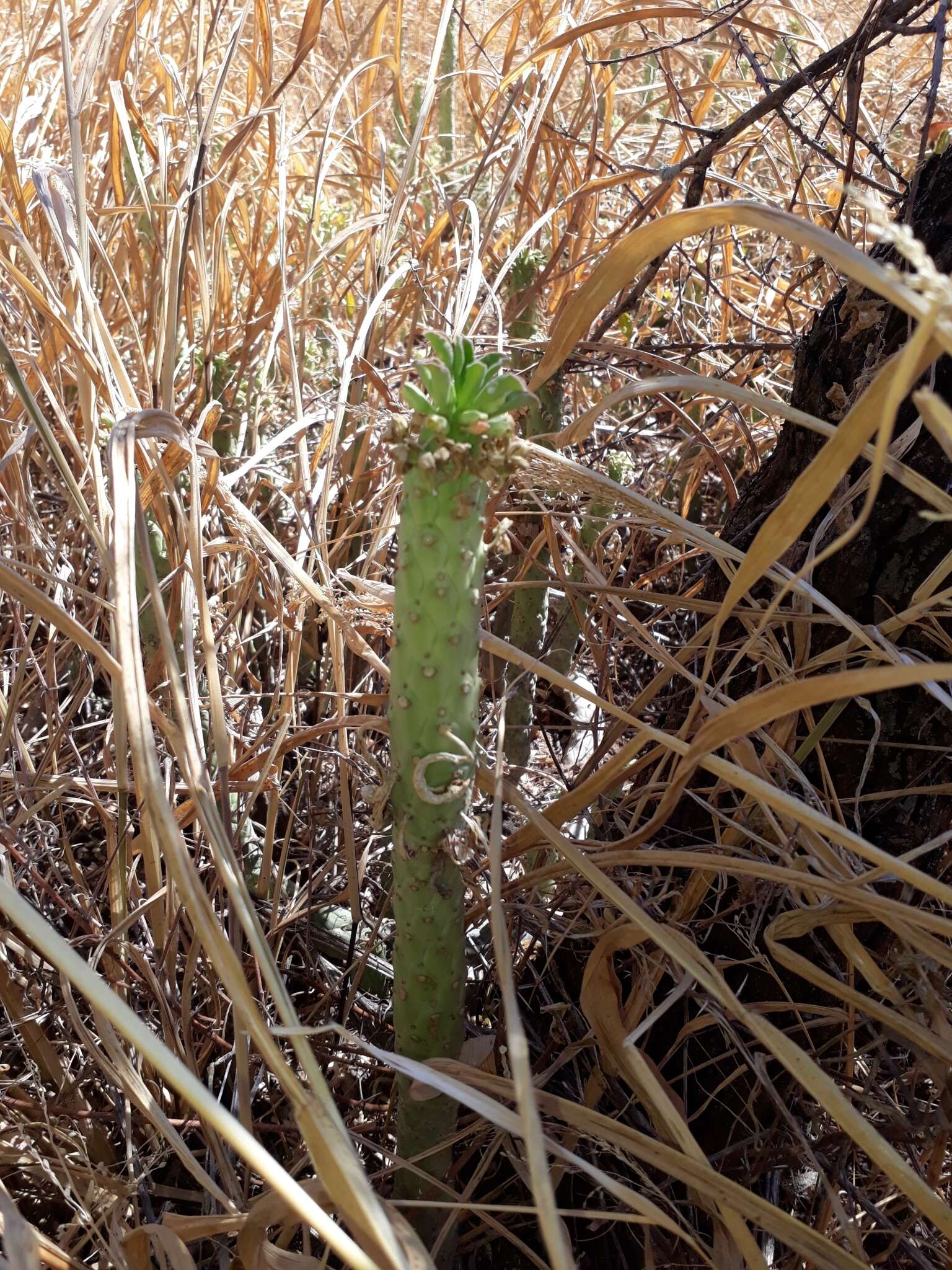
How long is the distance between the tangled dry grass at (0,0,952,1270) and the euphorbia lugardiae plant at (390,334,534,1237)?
38 mm

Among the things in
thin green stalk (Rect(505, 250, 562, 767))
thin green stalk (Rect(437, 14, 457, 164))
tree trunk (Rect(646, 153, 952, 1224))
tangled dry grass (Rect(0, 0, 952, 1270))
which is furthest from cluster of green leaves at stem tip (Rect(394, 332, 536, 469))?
thin green stalk (Rect(437, 14, 457, 164))

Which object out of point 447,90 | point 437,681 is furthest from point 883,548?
point 447,90

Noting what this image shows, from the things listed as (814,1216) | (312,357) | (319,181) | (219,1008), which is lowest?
(814,1216)

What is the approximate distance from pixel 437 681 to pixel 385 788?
0.32ft

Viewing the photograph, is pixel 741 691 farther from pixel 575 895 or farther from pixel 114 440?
pixel 114 440

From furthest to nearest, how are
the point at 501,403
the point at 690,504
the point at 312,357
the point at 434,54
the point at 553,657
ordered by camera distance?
the point at 312,357 → the point at 690,504 → the point at 553,657 → the point at 434,54 → the point at 501,403

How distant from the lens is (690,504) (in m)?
1.42

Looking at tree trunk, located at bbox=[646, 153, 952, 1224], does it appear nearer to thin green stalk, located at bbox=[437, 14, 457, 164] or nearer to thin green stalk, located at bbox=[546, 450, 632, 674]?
thin green stalk, located at bbox=[546, 450, 632, 674]

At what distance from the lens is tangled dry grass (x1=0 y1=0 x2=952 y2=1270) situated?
0.53 metres

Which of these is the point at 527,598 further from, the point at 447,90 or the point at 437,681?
the point at 447,90

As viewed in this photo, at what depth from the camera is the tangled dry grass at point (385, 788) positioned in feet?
1.75

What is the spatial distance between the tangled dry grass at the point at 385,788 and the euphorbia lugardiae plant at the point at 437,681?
0.13 ft

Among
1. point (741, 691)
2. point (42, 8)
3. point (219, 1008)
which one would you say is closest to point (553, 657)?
point (741, 691)

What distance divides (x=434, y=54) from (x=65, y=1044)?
99cm
